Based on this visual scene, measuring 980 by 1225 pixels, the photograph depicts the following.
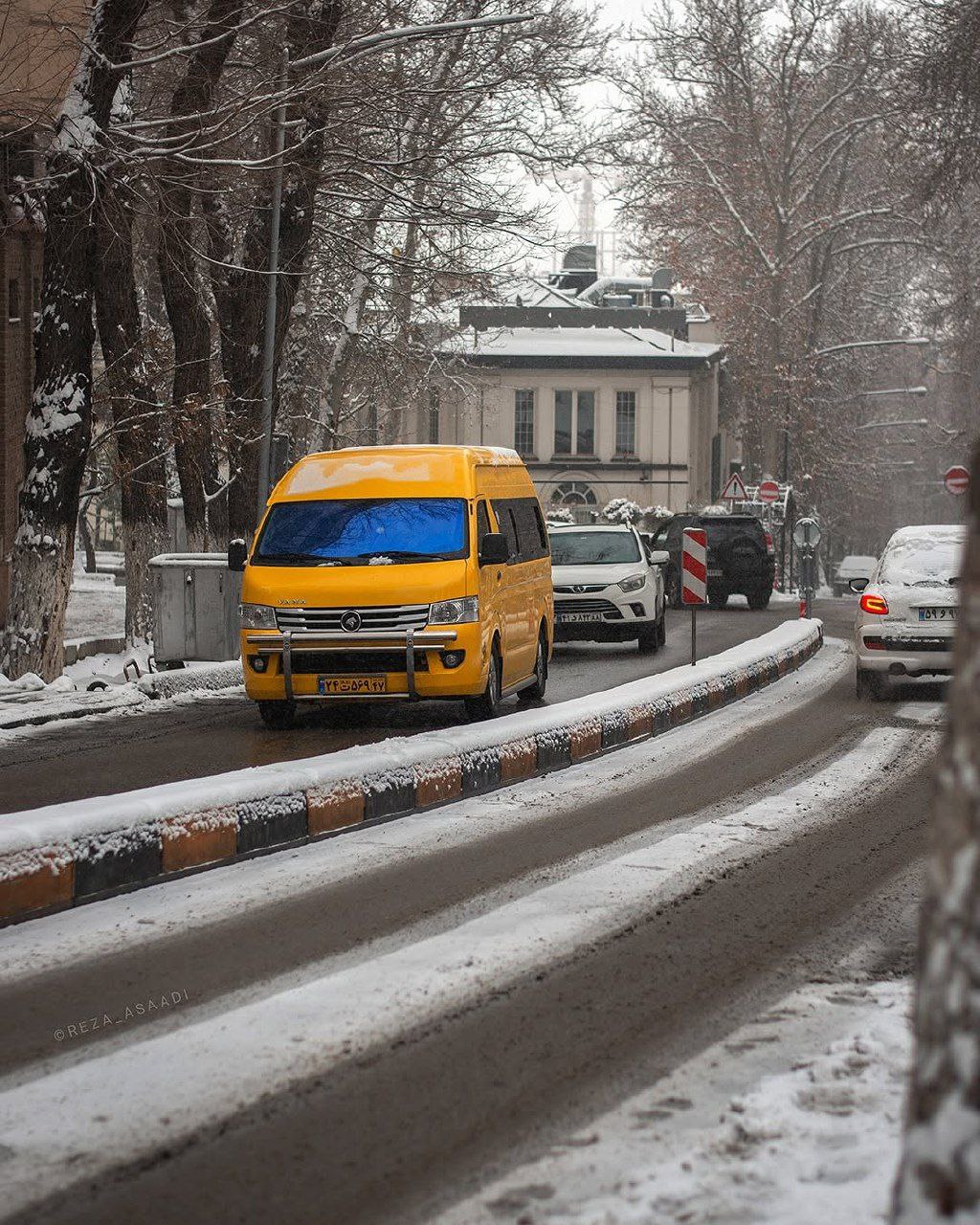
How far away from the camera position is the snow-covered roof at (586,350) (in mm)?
67562

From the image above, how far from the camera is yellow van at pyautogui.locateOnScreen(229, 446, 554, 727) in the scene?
48.2 ft

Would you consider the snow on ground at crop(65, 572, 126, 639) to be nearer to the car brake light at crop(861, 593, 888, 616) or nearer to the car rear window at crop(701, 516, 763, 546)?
the car brake light at crop(861, 593, 888, 616)

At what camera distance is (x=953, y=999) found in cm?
284

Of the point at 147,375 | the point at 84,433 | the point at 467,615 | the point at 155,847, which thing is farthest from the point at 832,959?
the point at 147,375

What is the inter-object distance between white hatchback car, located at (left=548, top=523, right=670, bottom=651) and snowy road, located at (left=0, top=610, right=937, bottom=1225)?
13.7 m

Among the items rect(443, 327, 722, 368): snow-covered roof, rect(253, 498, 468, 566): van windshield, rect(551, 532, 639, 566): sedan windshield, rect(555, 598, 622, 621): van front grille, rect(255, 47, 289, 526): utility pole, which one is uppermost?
rect(443, 327, 722, 368): snow-covered roof

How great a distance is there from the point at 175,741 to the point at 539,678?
4.30m

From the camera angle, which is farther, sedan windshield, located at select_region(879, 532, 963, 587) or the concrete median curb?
sedan windshield, located at select_region(879, 532, 963, 587)

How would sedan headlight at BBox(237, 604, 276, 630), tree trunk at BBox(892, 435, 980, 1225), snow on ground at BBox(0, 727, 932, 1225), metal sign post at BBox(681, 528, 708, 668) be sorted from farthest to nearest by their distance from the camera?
metal sign post at BBox(681, 528, 708, 668) → sedan headlight at BBox(237, 604, 276, 630) → snow on ground at BBox(0, 727, 932, 1225) → tree trunk at BBox(892, 435, 980, 1225)

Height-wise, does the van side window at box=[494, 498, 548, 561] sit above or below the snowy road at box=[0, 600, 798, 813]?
above

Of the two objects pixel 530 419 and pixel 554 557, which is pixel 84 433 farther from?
pixel 530 419

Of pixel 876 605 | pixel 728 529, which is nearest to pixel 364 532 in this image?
pixel 876 605

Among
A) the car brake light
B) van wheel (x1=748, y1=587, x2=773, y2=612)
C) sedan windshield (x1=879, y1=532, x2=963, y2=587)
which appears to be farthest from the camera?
van wheel (x1=748, y1=587, x2=773, y2=612)

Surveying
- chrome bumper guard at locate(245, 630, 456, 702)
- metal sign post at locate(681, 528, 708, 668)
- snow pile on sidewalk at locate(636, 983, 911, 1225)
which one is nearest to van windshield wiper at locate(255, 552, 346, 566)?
chrome bumper guard at locate(245, 630, 456, 702)
